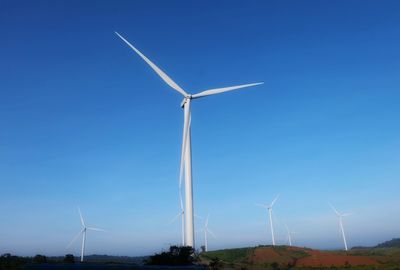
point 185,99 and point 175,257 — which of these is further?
point 185,99

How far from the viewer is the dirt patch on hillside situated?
12376cm

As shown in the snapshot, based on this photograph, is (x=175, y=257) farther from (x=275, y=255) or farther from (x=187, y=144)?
(x=275, y=255)

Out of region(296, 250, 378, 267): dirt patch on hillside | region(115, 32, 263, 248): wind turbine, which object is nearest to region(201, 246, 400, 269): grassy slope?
region(296, 250, 378, 267): dirt patch on hillside

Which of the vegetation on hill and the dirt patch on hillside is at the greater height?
the dirt patch on hillside

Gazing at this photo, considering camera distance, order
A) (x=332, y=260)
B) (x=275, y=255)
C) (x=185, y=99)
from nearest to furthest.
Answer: (x=185, y=99)
(x=332, y=260)
(x=275, y=255)

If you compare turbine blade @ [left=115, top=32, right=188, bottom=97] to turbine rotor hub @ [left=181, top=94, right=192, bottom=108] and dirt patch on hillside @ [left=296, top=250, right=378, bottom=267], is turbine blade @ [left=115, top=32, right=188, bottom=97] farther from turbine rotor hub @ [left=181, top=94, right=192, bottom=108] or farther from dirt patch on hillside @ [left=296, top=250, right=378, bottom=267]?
dirt patch on hillside @ [left=296, top=250, right=378, bottom=267]

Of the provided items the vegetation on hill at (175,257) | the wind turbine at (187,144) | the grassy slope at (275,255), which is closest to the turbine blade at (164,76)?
the wind turbine at (187,144)

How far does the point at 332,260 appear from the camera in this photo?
423 feet

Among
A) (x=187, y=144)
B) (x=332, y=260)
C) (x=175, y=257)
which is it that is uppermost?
(x=187, y=144)

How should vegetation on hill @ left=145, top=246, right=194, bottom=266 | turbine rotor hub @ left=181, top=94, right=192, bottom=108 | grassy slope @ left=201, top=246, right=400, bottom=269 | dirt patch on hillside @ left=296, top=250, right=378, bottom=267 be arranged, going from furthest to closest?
grassy slope @ left=201, top=246, right=400, bottom=269, dirt patch on hillside @ left=296, top=250, right=378, bottom=267, turbine rotor hub @ left=181, top=94, right=192, bottom=108, vegetation on hill @ left=145, top=246, right=194, bottom=266

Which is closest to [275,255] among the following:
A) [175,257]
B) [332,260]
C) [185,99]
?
[332,260]

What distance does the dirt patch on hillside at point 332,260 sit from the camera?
406ft

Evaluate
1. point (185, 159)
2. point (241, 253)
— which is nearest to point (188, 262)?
point (185, 159)

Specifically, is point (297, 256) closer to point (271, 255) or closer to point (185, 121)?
point (271, 255)
